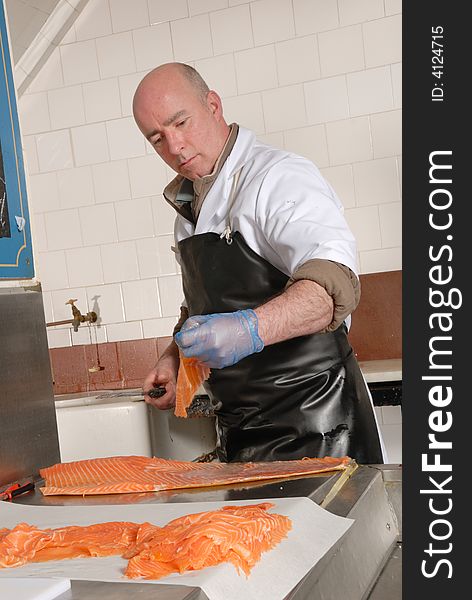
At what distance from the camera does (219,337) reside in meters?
1.67

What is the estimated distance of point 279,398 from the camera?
2053mm

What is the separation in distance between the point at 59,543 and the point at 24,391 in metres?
0.68

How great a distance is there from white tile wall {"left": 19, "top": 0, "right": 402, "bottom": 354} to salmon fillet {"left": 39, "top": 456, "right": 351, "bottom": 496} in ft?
6.23

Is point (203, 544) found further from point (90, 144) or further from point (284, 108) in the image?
point (90, 144)

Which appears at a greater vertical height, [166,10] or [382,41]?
[166,10]

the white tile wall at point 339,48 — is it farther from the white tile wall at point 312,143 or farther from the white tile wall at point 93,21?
the white tile wall at point 93,21

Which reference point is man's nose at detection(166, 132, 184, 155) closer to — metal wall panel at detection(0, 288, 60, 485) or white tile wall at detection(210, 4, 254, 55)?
metal wall panel at detection(0, 288, 60, 485)

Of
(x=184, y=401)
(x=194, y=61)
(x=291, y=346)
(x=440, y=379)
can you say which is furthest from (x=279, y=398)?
(x=194, y=61)

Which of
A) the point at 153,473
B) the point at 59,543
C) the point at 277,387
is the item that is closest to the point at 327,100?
the point at 277,387

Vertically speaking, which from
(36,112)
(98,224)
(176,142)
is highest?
(36,112)

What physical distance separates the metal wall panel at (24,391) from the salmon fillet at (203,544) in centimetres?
68

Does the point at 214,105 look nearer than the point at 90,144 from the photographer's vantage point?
Yes

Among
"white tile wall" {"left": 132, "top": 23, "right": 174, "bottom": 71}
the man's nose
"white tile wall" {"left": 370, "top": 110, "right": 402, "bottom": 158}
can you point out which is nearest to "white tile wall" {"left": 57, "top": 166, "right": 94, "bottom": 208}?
"white tile wall" {"left": 132, "top": 23, "right": 174, "bottom": 71}

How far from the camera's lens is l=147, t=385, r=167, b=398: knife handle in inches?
89.0
